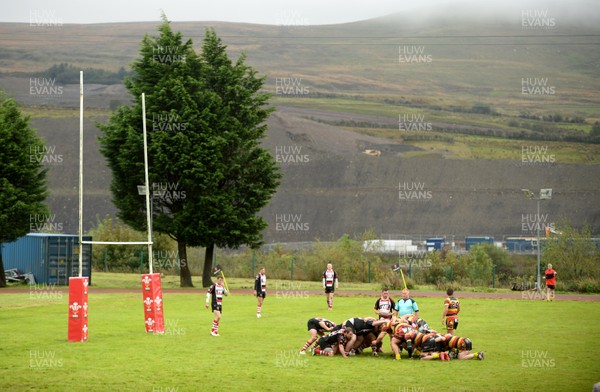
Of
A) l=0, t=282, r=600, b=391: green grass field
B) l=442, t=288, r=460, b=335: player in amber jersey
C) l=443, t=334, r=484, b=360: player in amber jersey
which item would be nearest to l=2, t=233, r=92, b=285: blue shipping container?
l=0, t=282, r=600, b=391: green grass field

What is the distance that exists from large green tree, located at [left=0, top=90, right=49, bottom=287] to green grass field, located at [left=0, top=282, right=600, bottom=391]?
1644cm

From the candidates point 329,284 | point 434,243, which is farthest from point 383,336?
point 434,243

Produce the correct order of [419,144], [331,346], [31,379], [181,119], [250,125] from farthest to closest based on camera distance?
1. [419,144]
2. [250,125]
3. [181,119]
4. [331,346]
5. [31,379]

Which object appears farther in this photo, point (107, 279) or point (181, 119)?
point (107, 279)

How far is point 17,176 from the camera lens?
60.7 metres

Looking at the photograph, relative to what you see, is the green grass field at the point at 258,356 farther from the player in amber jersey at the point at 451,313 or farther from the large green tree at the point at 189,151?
the large green tree at the point at 189,151

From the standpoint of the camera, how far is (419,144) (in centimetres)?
16088

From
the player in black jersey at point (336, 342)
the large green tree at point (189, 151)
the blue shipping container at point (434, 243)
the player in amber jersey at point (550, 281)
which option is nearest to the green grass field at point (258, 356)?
the player in black jersey at point (336, 342)

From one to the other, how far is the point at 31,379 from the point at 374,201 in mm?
118846

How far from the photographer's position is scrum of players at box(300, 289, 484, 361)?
24.3 metres

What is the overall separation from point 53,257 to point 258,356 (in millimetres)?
39710

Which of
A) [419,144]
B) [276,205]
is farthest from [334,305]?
[419,144]

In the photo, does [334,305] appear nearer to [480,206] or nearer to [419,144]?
[480,206]

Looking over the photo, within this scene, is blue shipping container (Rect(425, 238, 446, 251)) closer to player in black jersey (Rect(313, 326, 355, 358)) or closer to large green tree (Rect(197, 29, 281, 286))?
large green tree (Rect(197, 29, 281, 286))
